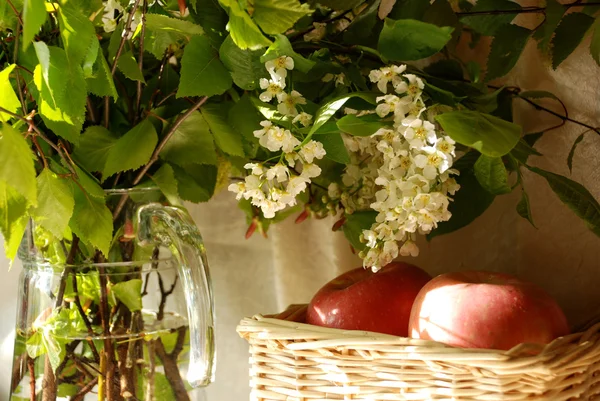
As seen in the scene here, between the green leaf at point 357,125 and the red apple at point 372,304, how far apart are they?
0.51 feet

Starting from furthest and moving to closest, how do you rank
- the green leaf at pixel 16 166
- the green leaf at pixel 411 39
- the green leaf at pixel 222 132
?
the green leaf at pixel 222 132 < the green leaf at pixel 411 39 < the green leaf at pixel 16 166

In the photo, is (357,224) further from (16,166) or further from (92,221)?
(16,166)

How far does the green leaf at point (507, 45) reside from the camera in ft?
2.10

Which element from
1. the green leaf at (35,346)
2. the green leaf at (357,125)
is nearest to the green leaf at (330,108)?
the green leaf at (357,125)

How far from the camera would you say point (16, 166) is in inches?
16.2

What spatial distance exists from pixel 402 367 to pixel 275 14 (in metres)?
0.26

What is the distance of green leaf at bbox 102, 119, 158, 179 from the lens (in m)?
0.58

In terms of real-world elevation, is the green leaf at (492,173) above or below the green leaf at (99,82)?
below

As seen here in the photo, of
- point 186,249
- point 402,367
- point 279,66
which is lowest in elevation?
point 402,367

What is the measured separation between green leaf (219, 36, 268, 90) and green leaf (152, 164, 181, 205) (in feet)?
0.34

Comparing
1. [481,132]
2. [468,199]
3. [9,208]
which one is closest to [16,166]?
[9,208]

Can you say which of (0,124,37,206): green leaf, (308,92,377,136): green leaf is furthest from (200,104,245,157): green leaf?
→ (0,124,37,206): green leaf

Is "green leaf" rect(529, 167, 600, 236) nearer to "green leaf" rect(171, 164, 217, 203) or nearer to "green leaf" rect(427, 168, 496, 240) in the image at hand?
"green leaf" rect(427, 168, 496, 240)

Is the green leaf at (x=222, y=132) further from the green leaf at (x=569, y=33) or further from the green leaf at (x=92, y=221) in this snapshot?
the green leaf at (x=569, y=33)
